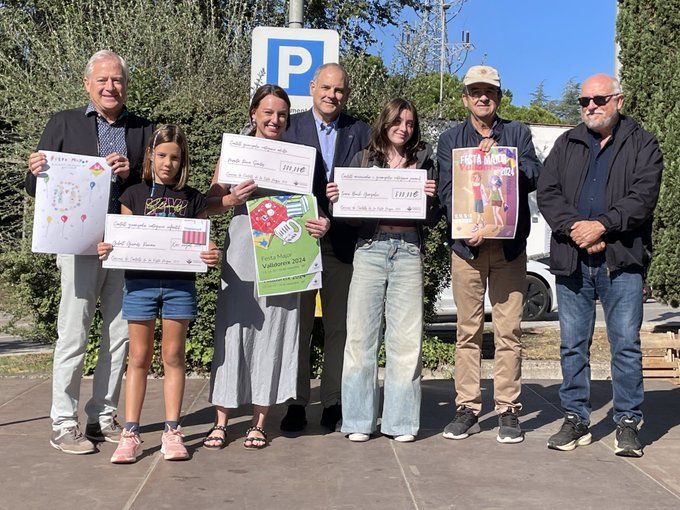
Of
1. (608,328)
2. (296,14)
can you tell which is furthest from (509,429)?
(296,14)

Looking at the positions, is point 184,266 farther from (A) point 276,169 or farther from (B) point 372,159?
(B) point 372,159

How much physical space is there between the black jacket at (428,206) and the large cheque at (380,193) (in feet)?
0.46

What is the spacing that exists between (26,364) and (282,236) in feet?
15.8

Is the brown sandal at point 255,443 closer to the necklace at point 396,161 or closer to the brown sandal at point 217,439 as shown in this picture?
the brown sandal at point 217,439

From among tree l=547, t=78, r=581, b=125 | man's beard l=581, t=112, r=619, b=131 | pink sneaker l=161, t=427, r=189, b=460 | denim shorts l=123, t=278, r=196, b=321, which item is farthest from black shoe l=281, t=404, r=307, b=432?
tree l=547, t=78, r=581, b=125

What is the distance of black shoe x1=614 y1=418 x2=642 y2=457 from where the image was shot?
5.24m

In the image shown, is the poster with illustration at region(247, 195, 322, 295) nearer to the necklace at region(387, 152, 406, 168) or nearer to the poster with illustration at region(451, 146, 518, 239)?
the necklace at region(387, 152, 406, 168)

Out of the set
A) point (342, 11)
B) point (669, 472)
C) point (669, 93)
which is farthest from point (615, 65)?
point (342, 11)

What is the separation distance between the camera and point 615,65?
1045cm

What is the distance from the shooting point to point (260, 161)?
5211 mm

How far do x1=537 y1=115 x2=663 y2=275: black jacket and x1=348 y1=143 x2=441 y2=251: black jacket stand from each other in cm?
66

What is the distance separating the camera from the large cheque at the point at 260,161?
519cm

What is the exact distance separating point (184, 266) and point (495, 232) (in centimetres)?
188

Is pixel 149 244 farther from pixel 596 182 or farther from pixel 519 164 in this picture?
pixel 596 182
